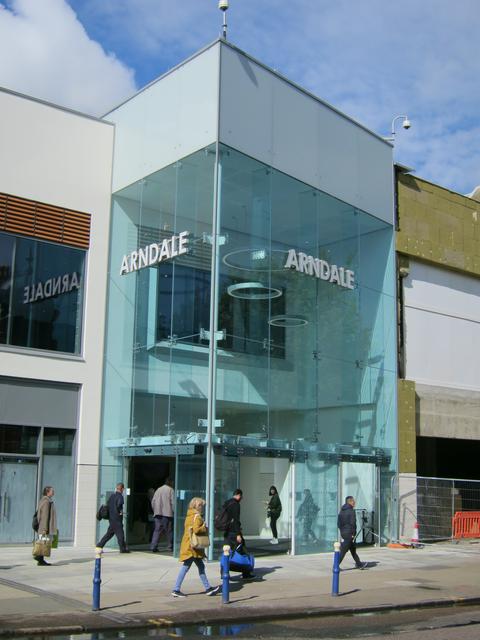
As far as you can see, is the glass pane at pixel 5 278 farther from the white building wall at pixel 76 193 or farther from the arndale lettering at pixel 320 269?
the arndale lettering at pixel 320 269

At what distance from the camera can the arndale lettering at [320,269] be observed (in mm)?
21250

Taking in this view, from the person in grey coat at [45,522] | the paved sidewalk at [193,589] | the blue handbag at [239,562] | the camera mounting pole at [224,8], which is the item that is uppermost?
the camera mounting pole at [224,8]

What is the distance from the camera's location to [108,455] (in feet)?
69.9

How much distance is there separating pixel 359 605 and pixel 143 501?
10.7m

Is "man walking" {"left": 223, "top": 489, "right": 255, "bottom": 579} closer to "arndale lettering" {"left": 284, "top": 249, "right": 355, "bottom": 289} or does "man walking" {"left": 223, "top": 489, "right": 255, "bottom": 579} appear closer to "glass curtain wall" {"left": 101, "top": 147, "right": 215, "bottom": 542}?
"glass curtain wall" {"left": 101, "top": 147, "right": 215, "bottom": 542}

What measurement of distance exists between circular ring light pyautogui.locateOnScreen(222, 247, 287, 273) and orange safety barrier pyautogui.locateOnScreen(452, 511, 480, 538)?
1010cm

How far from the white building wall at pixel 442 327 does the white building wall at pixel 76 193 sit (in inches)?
397

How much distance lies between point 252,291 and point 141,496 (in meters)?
6.72

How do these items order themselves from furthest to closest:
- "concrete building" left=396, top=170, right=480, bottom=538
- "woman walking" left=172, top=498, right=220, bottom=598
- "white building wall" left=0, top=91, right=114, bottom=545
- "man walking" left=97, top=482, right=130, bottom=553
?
1. "concrete building" left=396, top=170, right=480, bottom=538
2. "white building wall" left=0, top=91, right=114, bottom=545
3. "man walking" left=97, top=482, right=130, bottom=553
4. "woman walking" left=172, top=498, right=220, bottom=598

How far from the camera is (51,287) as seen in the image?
21.3 m

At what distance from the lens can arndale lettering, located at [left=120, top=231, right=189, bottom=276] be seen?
20.1 metres

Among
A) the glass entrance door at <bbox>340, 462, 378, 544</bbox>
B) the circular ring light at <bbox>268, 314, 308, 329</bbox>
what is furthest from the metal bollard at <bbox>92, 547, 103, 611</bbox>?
the glass entrance door at <bbox>340, 462, 378, 544</bbox>

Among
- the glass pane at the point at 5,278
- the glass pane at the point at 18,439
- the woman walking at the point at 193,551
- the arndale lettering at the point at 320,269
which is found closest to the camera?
the woman walking at the point at 193,551

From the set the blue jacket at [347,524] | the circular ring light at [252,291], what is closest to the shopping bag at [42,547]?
the blue jacket at [347,524]
